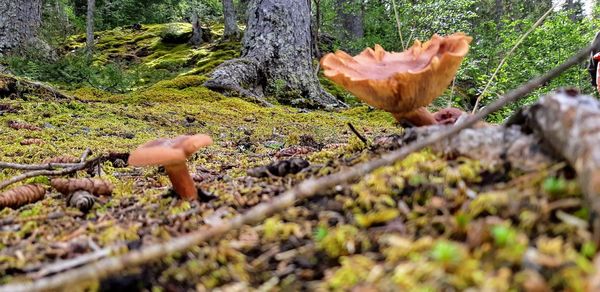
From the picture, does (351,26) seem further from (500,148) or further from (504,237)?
(504,237)

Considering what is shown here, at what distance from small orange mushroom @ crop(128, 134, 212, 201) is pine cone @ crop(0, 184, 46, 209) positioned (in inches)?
27.0

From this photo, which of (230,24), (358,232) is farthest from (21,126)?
(230,24)

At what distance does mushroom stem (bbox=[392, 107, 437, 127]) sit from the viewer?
1918mm

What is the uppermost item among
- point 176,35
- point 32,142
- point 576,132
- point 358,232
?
point 176,35

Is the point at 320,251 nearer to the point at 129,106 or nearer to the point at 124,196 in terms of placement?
the point at 124,196

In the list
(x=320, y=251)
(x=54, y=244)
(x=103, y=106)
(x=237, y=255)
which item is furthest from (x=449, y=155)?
(x=103, y=106)

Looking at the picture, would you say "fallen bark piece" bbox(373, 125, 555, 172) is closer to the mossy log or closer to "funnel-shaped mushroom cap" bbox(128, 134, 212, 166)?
"funnel-shaped mushroom cap" bbox(128, 134, 212, 166)

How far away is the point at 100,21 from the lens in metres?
19.5

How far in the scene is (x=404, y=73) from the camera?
166 cm

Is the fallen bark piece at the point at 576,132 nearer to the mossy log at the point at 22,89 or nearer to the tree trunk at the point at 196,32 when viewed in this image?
the mossy log at the point at 22,89

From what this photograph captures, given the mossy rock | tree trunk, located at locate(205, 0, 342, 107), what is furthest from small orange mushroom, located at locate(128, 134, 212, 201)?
the mossy rock

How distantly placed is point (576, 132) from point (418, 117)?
1.01 m

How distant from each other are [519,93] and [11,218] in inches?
68.4

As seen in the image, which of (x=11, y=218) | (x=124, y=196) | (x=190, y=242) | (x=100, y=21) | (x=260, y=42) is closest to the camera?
(x=190, y=242)
